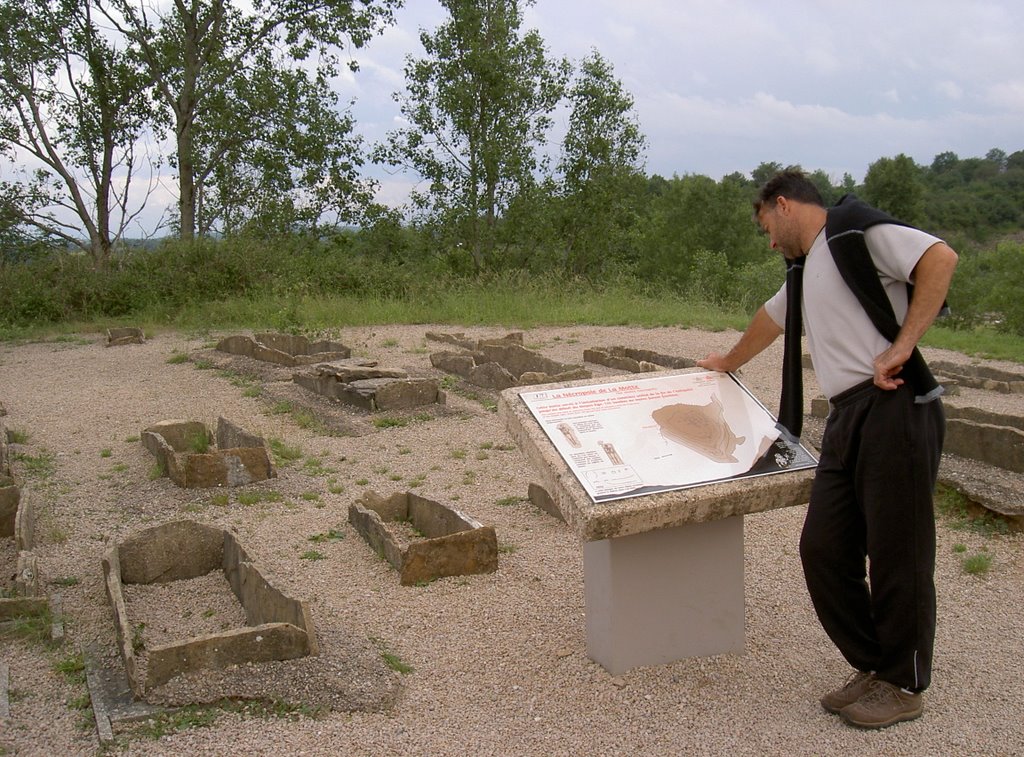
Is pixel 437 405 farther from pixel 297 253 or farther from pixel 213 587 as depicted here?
pixel 297 253

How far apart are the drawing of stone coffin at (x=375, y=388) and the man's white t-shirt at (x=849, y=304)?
606 cm

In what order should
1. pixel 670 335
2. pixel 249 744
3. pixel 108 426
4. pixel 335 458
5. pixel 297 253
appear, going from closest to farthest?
pixel 249 744 < pixel 335 458 < pixel 108 426 < pixel 670 335 < pixel 297 253

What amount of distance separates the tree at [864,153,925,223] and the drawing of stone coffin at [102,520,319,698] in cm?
3784

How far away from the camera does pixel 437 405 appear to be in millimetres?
9109

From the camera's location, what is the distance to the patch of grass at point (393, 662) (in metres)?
3.82

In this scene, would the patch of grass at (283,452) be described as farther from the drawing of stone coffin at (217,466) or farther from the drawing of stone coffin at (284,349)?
the drawing of stone coffin at (284,349)

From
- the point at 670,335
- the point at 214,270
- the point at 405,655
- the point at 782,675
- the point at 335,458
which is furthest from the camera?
the point at 214,270

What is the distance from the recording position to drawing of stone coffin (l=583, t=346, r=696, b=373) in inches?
431

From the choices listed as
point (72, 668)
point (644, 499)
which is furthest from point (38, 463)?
A: point (644, 499)

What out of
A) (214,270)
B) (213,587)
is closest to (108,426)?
(213,587)

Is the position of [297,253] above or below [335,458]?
above

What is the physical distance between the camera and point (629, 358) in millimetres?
11469

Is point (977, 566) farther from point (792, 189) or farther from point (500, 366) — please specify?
point (500, 366)

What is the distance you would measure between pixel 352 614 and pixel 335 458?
3.10 m
